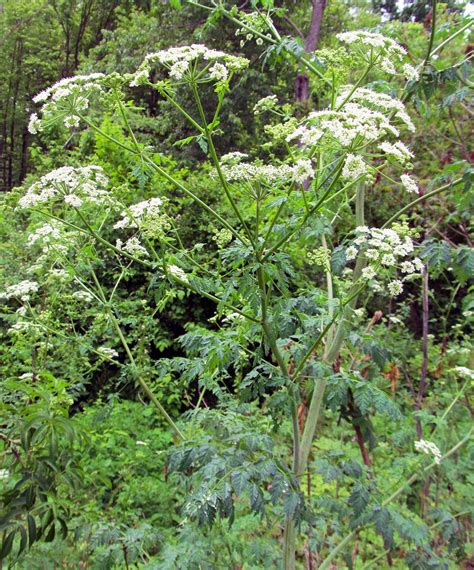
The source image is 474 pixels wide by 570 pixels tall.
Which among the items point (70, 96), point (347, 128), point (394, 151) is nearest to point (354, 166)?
point (347, 128)

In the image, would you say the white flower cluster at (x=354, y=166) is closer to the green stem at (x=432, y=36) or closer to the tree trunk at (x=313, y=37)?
the green stem at (x=432, y=36)

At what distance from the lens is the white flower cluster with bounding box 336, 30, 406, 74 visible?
180cm

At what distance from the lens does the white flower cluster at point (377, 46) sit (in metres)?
1.80

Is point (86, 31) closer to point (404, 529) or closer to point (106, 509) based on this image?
point (106, 509)

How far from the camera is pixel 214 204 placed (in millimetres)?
6246

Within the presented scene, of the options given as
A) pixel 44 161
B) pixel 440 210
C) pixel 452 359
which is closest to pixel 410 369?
pixel 452 359

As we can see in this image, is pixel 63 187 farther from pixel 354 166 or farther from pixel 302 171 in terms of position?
pixel 354 166

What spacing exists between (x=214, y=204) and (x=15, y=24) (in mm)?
16255

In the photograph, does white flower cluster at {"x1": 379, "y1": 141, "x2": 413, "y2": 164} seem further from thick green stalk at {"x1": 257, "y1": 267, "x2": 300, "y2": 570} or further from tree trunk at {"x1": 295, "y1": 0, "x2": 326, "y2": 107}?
tree trunk at {"x1": 295, "y1": 0, "x2": 326, "y2": 107}

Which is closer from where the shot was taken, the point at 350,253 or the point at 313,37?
the point at 350,253

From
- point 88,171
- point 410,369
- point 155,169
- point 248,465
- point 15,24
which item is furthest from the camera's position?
point 15,24

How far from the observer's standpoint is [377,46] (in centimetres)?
180

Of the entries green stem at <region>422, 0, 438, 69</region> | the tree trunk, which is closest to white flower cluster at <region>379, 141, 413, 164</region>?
green stem at <region>422, 0, 438, 69</region>

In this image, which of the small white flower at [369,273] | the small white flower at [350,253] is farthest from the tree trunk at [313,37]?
the small white flower at [369,273]
